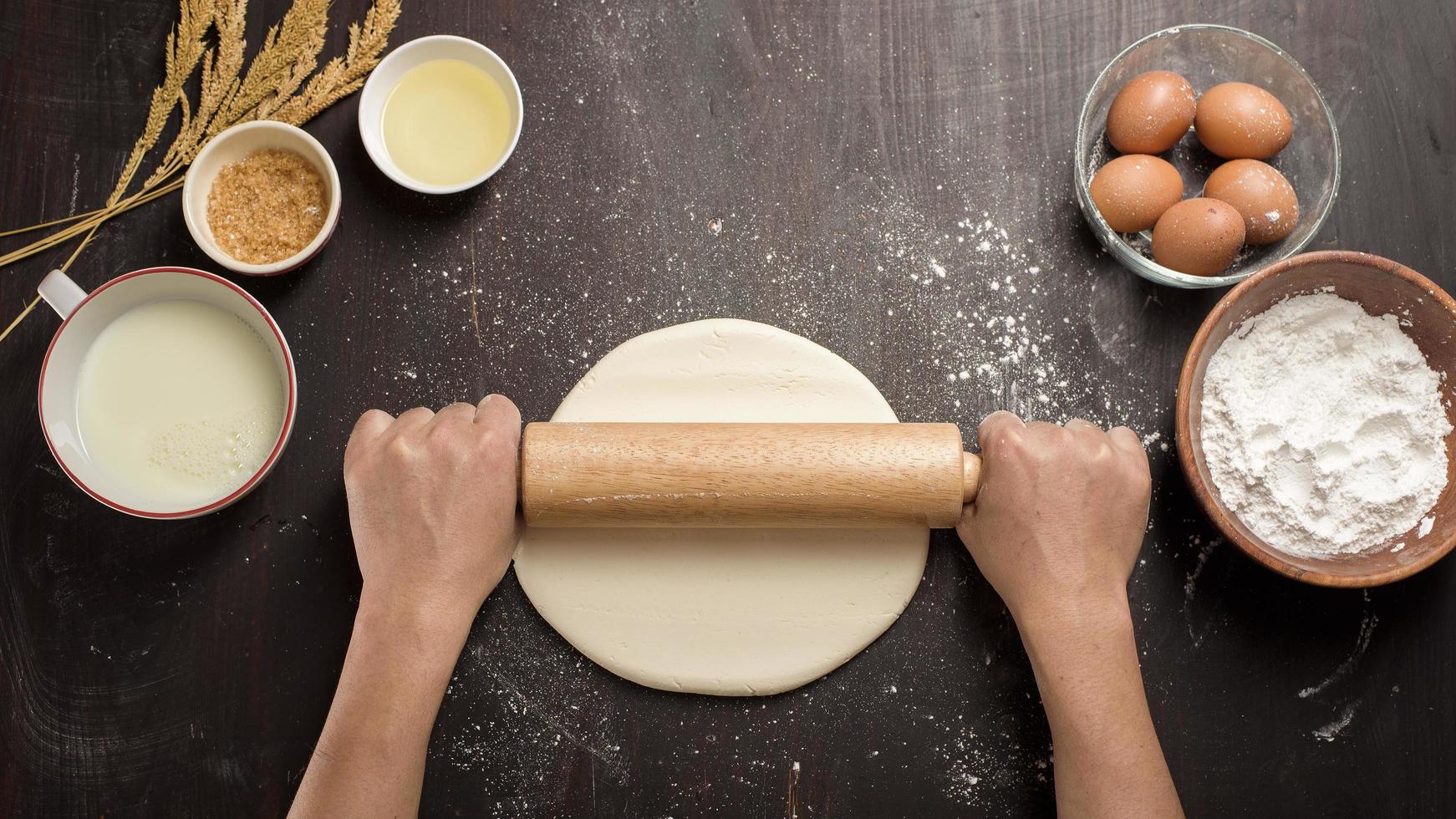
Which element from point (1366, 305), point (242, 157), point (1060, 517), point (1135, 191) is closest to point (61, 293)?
point (242, 157)

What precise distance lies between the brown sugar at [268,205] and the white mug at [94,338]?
0.29 ft

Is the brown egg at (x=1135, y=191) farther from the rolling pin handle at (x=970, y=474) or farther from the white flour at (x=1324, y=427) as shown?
the rolling pin handle at (x=970, y=474)

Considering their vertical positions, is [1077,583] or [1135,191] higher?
[1135,191]

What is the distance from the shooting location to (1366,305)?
1.24 meters

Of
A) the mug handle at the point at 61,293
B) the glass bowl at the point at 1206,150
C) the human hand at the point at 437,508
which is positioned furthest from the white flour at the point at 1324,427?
the mug handle at the point at 61,293

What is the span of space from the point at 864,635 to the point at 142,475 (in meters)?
1.09

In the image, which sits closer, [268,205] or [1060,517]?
[1060,517]

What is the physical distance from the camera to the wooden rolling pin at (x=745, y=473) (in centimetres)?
112

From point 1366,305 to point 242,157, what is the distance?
170 centimetres

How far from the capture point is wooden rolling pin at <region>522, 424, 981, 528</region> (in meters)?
1.12

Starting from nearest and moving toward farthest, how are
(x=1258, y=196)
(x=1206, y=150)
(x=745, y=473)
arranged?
(x=745, y=473)
(x=1258, y=196)
(x=1206, y=150)

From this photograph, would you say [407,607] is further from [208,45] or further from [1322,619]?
[1322,619]

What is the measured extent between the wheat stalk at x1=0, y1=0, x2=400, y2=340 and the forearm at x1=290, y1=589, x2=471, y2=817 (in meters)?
0.77

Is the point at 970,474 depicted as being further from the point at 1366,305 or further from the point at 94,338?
the point at 94,338
